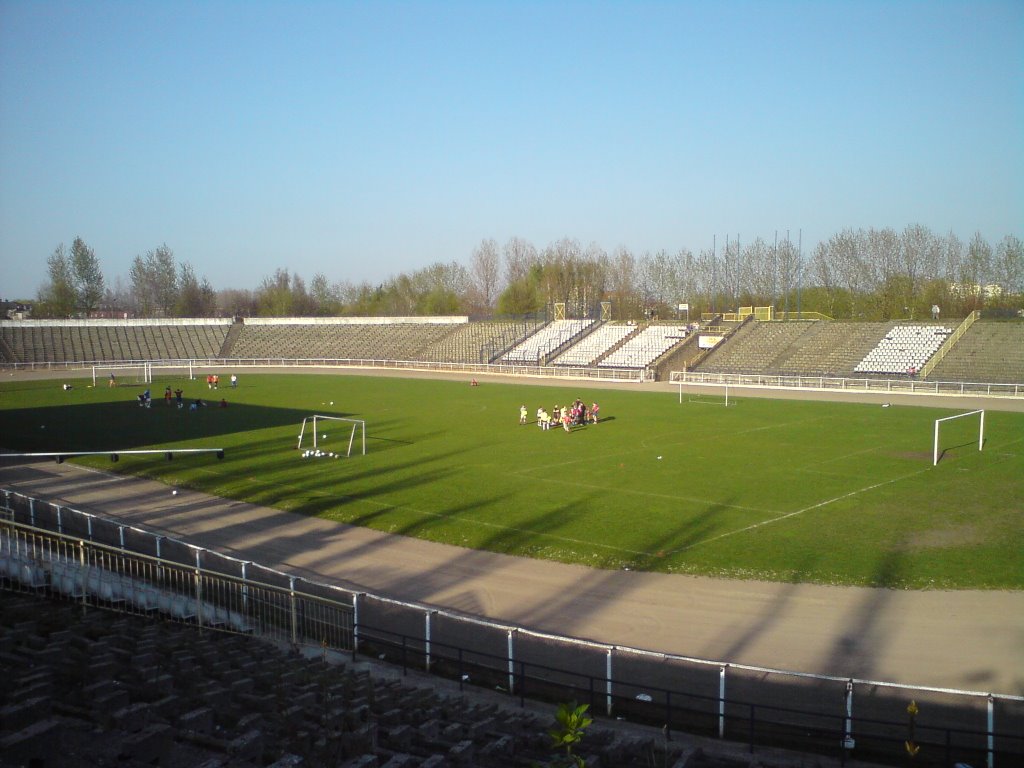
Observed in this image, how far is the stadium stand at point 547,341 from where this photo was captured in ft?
244

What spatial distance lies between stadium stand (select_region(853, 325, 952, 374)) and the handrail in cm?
33

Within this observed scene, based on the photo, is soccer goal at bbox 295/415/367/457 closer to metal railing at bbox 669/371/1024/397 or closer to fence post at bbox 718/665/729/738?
fence post at bbox 718/665/729/738

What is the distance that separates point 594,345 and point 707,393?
23153 mm

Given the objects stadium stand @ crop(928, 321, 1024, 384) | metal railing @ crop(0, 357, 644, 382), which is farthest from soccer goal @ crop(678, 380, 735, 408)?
stadium stand @ crop(928, 321, 1024, 384)

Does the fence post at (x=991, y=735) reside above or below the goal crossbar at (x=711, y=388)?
above

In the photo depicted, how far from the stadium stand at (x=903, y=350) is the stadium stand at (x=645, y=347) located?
1588cm

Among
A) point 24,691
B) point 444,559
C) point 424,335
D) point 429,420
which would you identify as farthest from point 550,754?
point 424,335

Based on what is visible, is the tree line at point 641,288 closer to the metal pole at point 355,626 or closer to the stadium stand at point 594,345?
the stadium stand at point 594,345

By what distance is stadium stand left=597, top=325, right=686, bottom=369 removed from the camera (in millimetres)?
66812

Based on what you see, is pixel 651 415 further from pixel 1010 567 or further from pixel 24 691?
pixel 24 691

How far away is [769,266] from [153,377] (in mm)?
67515

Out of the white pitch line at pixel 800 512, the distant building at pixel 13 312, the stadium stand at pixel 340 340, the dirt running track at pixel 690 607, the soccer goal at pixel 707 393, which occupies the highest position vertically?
the distant building at pixel 13 312

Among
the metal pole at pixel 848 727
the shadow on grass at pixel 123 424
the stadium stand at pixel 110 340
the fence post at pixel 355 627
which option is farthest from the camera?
the stadium stand at pixel 110 340

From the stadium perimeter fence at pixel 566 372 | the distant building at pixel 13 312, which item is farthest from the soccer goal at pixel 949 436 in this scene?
the distant building at pixel 13 312
